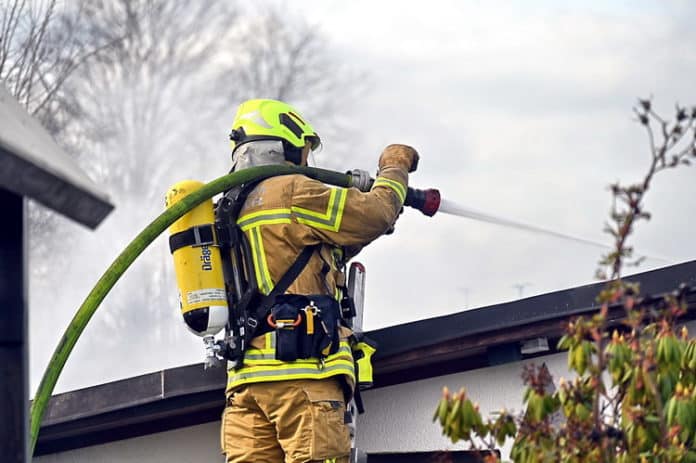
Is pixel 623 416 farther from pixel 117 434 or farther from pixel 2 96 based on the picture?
pixel 117 434

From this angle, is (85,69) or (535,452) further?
(85,69)

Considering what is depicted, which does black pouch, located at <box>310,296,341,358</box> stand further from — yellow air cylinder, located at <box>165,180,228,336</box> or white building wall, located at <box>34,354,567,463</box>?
white building wall, located at <box>34,354,567,463</box>

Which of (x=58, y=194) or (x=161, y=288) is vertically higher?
(x=161, y=288)

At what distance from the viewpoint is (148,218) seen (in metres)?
18.1

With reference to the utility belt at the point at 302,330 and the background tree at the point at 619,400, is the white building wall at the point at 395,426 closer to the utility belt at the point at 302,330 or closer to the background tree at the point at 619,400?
the utility belt at the point at 302,330

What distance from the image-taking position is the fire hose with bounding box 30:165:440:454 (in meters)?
4.61

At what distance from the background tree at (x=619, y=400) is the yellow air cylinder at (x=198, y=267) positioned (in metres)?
2.03

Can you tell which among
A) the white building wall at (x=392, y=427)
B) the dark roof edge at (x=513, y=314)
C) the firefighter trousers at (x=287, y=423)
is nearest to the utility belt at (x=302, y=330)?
the firefighter trousers at (x=287, y=423)

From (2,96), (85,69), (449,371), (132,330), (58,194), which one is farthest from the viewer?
(132,330)

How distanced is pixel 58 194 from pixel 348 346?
110 inches

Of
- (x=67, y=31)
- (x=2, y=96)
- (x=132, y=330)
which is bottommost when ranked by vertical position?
(x=2, y=96)

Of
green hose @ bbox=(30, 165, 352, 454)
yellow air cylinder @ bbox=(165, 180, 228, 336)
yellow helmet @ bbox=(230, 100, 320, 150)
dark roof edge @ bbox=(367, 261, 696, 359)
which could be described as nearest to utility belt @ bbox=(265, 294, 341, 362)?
yellow air cylinder @ bbox=(165, 180, 228, 336)

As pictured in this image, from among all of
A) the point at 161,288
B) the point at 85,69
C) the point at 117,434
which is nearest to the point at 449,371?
the point at 117,434

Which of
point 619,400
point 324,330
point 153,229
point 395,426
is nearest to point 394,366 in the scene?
point 395,426
